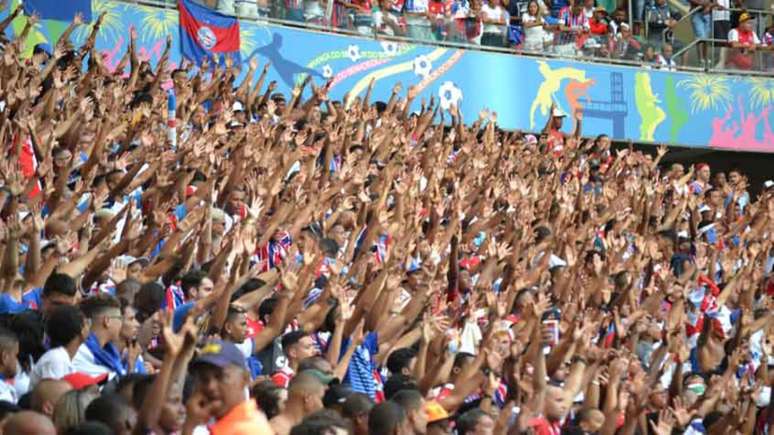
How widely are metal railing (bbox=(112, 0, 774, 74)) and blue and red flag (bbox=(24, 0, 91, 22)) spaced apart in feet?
2.65

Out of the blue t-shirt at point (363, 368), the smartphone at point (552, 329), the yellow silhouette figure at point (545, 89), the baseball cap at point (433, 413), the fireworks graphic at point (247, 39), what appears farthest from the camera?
the yellow silhouette figure at point (545, 89)

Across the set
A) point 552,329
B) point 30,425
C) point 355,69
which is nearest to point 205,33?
point 355,69

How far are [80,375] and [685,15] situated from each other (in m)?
15.2

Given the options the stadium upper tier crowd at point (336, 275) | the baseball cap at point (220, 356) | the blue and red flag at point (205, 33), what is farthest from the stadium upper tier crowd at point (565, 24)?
the baseball cap at point (220, 356)

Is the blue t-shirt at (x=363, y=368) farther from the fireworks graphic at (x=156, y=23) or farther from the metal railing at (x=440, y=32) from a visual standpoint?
the metal railing at (x=440, y=32)

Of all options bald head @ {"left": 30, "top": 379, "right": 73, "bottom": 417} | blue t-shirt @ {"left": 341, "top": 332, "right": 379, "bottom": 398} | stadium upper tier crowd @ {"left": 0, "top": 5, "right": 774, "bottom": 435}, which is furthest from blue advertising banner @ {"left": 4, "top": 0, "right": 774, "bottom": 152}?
bald head @ {"left": 30, "top": 379, "right": 73, "bottom": 417}

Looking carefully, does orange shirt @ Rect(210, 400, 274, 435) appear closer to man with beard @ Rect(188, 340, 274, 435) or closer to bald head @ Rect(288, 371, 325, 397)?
man with beard @ Rect(188, 340, 274, 435)

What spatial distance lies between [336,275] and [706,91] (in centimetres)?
1280

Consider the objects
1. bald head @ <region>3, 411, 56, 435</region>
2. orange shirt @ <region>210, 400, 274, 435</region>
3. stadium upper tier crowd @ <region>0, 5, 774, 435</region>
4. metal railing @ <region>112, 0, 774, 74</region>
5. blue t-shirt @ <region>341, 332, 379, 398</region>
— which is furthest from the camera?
metal railing @ <region>112, 0, 774, 74</region>

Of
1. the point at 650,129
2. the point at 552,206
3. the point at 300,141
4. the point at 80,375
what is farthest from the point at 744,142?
the point at 80,375

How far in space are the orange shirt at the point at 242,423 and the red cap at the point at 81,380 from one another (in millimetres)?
1341

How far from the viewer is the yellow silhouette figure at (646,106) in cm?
1900

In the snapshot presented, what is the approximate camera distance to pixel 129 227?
26.5ft

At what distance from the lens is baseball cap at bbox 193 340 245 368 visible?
4.50 metres
